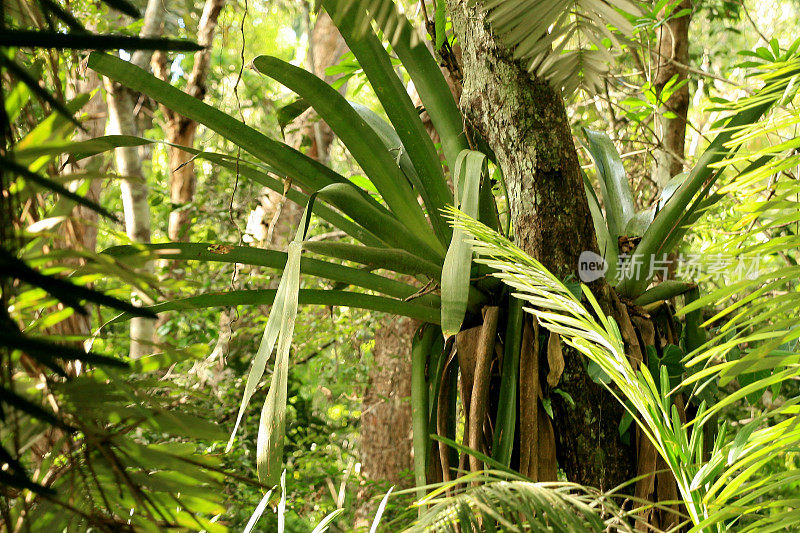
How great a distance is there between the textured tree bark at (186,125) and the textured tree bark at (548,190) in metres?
2.19

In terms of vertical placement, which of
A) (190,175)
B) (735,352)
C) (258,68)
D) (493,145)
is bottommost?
(735,352)

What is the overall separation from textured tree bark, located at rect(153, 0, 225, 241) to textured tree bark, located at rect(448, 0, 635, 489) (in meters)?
2.19

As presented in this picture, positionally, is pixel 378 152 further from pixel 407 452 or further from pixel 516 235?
pixel 407 452

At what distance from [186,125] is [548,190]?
288 centimetres

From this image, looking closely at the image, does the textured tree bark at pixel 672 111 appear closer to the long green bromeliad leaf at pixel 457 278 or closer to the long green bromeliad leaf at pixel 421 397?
the long green bromeliad leaf at pixel 421 397

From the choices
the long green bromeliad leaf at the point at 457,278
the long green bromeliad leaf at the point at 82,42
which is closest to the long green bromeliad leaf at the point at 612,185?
the long green bromeliad leaf at the point at 457,278

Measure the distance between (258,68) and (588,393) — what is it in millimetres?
676

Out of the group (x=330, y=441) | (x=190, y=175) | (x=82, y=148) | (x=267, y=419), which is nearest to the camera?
(x=82, y=148)

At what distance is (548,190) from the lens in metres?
0.95

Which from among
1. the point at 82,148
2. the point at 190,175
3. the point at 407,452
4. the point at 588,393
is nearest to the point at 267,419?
the point at 82,148

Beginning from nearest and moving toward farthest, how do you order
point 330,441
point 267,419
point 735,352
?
point 267,419
point 735,352
point 330,441

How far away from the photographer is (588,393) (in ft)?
3.02

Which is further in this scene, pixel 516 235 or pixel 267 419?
pixel 516 235

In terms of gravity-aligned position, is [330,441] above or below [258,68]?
below
